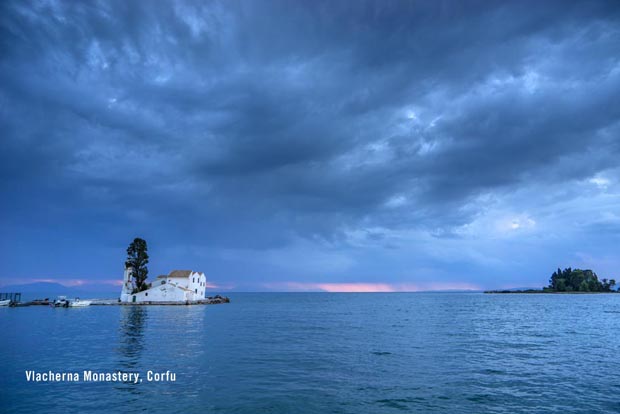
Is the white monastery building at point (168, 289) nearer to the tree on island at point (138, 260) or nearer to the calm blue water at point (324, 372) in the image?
A: the tree on island at point (138, 260)

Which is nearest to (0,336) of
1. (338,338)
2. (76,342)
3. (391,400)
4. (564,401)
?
(76,342)

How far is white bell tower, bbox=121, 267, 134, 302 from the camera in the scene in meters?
133

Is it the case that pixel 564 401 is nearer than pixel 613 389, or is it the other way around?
pixel 564 401

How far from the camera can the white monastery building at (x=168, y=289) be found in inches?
5069

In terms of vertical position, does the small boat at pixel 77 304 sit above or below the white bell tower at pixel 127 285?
below

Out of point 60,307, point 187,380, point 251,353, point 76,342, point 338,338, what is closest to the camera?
point 187,380

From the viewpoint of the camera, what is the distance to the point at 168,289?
424ft

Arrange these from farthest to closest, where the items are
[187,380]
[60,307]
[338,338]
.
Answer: [60,307]
[338,338]
[187,380]

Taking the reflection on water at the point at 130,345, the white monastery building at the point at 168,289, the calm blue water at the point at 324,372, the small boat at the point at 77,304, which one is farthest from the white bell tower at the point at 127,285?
the calm blue water at the point at 324,372

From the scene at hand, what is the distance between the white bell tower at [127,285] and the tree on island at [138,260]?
48.9 inches

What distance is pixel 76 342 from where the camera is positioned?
4712 cm

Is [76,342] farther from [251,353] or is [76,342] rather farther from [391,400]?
[391,400]

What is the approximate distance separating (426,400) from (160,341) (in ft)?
119

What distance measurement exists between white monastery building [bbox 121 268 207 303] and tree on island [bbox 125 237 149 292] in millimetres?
1744
